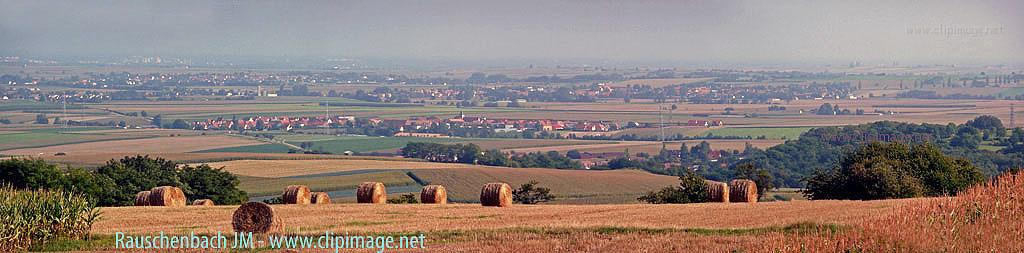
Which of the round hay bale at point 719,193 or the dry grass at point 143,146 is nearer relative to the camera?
the round hay bale at point 719,193

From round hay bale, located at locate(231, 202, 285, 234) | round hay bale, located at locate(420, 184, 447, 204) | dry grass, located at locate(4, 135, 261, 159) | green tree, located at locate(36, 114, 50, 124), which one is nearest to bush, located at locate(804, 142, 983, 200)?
round hay bale, located at locate(420, 184, 447, 204)

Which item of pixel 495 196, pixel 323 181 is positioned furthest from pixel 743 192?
pixel 323 181

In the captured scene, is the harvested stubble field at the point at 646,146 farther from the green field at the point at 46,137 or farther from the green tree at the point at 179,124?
the green tree at the point at 179,124

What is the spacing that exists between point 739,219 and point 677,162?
63765mm

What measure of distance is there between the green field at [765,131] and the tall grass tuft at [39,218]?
277 ft

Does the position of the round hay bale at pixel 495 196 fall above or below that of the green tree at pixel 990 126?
above

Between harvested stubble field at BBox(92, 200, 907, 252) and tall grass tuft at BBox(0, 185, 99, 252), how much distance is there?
819 mm

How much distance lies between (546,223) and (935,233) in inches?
315

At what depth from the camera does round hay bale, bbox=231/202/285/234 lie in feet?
60.9

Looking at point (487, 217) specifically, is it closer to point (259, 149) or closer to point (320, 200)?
point (320, 200)

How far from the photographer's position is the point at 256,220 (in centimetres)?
1864

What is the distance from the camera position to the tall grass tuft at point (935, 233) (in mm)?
12898

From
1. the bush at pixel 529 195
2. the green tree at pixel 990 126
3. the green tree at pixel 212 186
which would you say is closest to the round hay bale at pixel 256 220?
the bush at pixel 529 195

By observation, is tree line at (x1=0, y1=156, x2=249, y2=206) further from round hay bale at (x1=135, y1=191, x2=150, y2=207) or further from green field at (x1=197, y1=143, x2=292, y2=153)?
green field at (x1=197, y1=143, x2=292, y2=153)
